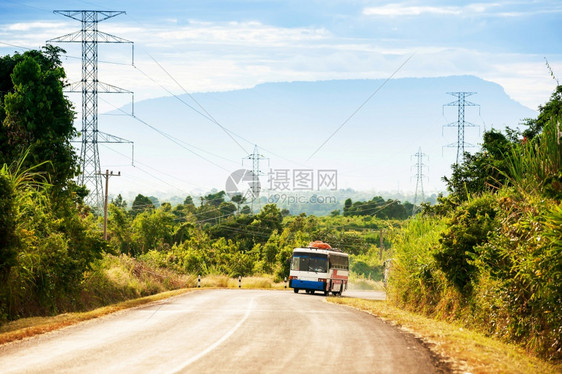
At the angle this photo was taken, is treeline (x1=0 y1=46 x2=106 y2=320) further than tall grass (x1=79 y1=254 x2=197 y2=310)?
No

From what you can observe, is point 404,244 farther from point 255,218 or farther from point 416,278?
point 255,218

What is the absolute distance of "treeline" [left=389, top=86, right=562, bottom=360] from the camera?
14125mm

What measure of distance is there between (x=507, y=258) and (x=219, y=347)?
327 inches

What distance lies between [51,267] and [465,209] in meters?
15.5

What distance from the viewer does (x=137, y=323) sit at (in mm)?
18859

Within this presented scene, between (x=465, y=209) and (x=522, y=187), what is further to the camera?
(x=465, y=209)

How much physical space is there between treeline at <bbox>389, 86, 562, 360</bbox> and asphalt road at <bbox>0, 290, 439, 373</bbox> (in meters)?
2.56

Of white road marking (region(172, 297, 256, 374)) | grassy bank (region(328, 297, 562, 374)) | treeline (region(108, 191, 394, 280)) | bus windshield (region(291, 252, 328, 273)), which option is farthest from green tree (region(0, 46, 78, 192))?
treeline (region(108, 191, 394, 280))

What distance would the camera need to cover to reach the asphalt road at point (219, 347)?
37.6 ft

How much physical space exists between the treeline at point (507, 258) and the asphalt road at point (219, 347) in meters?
2.56

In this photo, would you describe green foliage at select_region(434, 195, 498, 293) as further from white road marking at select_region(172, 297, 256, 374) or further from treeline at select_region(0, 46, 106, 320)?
treeline at select_region(0, 46, 106, 320)

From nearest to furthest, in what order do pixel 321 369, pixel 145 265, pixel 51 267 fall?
1. pixel 321 369
2. pixel 51 267
3. pixel 145 265

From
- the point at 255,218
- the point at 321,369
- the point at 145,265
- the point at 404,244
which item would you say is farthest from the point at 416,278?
the point at 255,218

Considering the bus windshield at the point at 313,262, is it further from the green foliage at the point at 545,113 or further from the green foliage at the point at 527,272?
the green foliage at the point at 527,272
